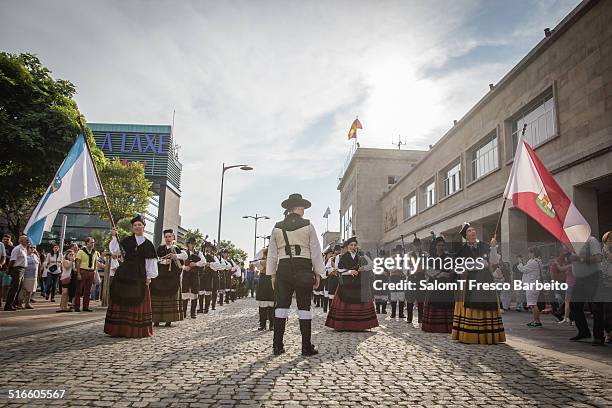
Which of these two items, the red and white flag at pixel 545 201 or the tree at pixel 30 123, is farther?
the tree at pixel 30 123

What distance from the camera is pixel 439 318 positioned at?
9.79 m

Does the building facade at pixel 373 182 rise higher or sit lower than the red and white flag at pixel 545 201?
higher

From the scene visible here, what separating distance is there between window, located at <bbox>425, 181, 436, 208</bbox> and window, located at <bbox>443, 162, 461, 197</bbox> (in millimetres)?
1808

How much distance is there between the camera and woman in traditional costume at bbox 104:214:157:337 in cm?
783

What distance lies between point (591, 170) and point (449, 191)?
14558 millimetres

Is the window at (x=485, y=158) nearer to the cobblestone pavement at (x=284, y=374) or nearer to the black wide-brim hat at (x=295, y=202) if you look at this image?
→ the cobblestone pavement at (x=284, y=374)

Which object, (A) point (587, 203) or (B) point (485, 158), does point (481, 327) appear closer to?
(A) point (587, 203)

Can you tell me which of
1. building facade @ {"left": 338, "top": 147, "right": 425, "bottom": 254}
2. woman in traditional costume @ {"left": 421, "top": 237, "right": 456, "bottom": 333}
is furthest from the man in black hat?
building facade @ {"left": 338, "top": 147, "right": 425, "bottom": 254}

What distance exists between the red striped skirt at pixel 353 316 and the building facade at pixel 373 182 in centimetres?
3993

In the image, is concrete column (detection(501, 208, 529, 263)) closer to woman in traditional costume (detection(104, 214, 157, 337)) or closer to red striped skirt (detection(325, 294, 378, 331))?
red striped skirt (detection(325, 294, 378, 331))

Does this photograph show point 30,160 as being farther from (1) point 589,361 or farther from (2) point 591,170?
(2) point 591,170

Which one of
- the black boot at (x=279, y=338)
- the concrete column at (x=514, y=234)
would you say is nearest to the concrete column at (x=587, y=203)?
the concrete column at (x=514, y=234)

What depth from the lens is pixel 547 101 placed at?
686 inches

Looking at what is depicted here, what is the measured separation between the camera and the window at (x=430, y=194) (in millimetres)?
31234
